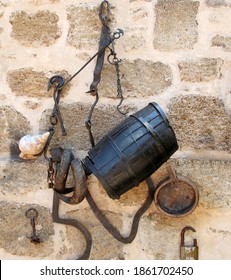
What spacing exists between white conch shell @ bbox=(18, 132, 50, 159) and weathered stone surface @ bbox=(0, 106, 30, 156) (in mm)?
64

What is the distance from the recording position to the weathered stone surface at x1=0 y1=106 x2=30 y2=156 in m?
1.89

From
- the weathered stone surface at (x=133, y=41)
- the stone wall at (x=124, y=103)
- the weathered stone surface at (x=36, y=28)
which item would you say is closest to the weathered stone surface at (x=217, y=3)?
the stone wall at (x=124, y=103)

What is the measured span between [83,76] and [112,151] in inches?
14.2

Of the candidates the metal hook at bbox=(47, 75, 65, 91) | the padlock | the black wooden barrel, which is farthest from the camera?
the metal hook at bbox=(47, 75, 65, 91)

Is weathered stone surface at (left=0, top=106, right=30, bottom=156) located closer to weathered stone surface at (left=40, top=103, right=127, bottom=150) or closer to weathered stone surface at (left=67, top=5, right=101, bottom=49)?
weathered stone surface at (left=40, top=103, right=127, bottom=150)

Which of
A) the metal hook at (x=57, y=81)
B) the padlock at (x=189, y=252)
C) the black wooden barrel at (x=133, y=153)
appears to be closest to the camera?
the black wooden barrel at (x=133, y=153)

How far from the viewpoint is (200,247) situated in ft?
5.81

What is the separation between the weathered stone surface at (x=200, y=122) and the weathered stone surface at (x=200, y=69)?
66mm

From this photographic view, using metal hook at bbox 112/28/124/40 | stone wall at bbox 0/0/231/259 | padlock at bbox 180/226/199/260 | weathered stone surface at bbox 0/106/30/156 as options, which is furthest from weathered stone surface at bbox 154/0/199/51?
padlock at bbox 180/226/199/260

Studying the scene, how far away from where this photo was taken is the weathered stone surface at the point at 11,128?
1888 millimetres

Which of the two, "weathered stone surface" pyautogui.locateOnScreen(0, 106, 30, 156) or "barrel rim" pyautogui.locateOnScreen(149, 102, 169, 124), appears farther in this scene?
"weathered stone surface" pyautogui.locateOnScreen(0, 106, 30, 156)

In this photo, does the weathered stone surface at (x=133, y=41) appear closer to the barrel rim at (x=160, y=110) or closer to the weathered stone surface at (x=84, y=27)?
the weathered stone surface at (x=84, y=27)
